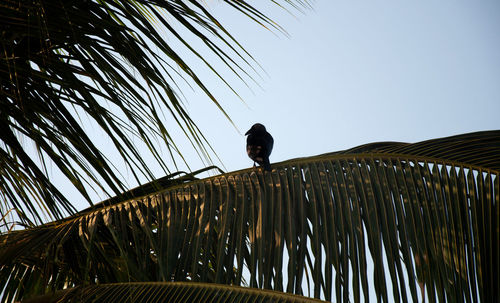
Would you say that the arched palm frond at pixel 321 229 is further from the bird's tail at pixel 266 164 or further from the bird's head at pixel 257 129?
the bird's head at pixel 257 129

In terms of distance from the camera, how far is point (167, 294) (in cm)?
167

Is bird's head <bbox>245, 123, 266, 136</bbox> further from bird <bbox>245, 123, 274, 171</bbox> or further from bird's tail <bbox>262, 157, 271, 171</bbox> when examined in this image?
bird's tail <bbox>262, 157, 271, 171</bbox>

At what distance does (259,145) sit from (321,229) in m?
1.28

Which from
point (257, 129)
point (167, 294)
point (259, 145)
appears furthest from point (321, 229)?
point (257, 129)

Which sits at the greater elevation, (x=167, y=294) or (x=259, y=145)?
(x=259, y=145)

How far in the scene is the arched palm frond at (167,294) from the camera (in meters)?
1.58

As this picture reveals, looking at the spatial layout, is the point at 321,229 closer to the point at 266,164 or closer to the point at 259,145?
the point at 266,164

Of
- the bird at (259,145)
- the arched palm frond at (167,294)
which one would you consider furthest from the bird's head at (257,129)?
the arched palm frond at (167,294)

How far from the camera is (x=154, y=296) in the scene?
1688mm

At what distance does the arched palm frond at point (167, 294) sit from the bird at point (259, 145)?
81 cm

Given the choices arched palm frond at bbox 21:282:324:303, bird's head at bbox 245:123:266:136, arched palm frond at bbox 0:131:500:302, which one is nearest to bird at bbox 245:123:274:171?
bird's head at bbox 245:123:266:136

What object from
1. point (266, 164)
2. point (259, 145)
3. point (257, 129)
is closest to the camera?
point (266, 164)

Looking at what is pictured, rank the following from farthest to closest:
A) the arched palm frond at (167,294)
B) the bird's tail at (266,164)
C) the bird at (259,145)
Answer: the bird at (259,145)
the bird's tail at (266,164)
the arched palm frond at (167,294)

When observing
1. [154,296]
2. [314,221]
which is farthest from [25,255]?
[314,221]
